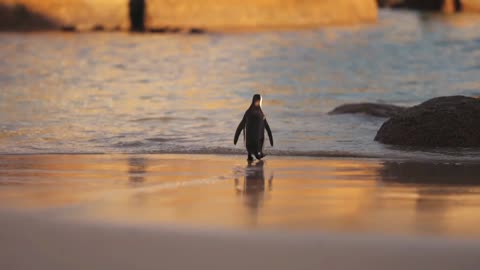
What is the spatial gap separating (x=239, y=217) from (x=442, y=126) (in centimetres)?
718

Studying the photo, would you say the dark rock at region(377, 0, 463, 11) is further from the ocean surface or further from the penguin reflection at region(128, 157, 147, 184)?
the penguin reflection at region(128, 157, 147, 184)

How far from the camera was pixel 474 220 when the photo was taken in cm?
848

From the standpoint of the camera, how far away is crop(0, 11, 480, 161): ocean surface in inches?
651

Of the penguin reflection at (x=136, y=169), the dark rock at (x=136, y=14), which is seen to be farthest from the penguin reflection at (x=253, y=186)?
the dark rock at (x=136, y=14)

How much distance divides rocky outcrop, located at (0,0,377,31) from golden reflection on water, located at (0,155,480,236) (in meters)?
48.1

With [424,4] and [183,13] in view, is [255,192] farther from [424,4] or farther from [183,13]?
[424,4]

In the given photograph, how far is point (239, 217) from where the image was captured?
8656 mm

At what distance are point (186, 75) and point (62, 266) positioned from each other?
26578mm

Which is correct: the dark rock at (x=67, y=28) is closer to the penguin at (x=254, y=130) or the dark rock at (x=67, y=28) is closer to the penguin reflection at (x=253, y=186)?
the penguin at (x=254, y=130)

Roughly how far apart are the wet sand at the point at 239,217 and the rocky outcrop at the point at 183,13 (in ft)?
161

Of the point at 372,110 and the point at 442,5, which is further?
the point at 442,5

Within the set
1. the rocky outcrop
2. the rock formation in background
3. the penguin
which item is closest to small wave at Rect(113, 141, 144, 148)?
the penguin

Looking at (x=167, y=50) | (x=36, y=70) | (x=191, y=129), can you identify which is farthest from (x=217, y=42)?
(x=191, y=129)

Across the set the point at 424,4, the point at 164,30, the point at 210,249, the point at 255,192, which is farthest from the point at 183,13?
the point at 210,249
